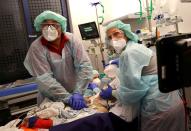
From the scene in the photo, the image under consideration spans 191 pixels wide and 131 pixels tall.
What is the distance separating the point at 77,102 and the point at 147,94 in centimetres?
52

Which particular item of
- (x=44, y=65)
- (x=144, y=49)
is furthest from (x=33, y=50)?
(x=144, y=49)

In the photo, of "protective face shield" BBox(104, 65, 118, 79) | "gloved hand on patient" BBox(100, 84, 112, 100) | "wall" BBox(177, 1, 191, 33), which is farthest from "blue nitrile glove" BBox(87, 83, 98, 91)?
"wall" BBox(177, 1, 191, 33)

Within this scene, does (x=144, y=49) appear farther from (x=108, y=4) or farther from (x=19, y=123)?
(x=108, y=4)

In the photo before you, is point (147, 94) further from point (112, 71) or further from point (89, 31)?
point (89, 31)

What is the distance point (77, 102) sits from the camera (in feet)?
6.05

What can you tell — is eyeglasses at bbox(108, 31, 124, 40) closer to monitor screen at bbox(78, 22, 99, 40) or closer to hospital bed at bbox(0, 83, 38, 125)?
monitor screen at bbox(78, 22, 99, 40)

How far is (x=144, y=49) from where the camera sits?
1.67 meters

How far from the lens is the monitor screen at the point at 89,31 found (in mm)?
3145

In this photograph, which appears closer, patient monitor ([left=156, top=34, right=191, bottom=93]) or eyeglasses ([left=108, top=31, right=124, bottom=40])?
patient monitor ([left=156, top=34, right=191, bottom=93])

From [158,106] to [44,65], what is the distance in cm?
99

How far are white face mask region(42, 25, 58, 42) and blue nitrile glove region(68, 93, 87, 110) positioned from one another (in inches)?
21.6

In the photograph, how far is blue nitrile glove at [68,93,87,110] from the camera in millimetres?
1827

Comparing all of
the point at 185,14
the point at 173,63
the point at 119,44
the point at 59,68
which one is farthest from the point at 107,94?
the point at 185,14

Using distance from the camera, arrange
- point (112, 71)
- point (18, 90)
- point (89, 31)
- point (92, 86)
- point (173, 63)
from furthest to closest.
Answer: point (89, 31), point (18, 90), point (92, 86), point (112, 71), point (173, 63)
